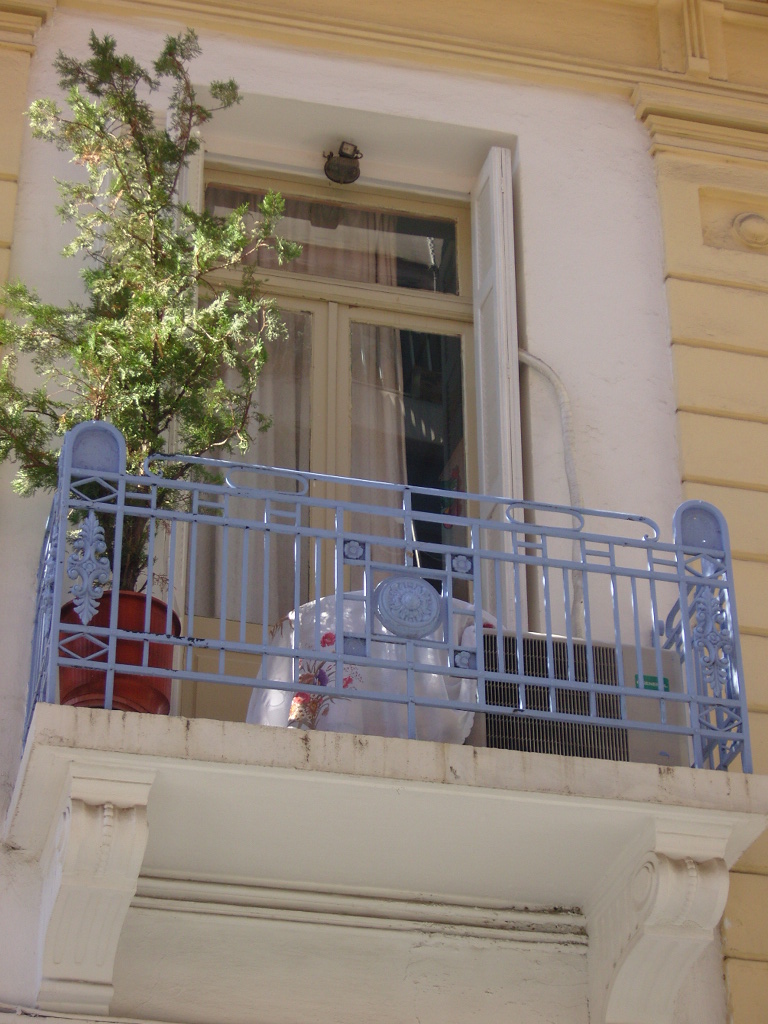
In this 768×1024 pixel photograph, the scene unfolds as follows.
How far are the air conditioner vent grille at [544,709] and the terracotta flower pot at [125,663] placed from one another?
3.38 feet

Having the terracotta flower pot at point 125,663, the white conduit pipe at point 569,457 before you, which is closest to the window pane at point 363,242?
the white conduit pipe at point 569,457

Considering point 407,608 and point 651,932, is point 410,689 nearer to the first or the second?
point 407,608

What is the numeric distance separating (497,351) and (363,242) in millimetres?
995

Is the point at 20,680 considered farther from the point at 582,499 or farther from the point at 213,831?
the point at 582,499

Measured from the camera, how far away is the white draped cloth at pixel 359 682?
5324 mm

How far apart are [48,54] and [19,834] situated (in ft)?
11.2

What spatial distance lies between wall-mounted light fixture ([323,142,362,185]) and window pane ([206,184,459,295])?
141mm

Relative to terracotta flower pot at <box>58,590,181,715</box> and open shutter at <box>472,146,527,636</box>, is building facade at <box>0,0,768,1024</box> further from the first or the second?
terracotta flower pot at <box>58,590,181,715</box>

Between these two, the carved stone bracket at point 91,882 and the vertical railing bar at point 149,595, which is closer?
the carved stone bracket at point 91,882

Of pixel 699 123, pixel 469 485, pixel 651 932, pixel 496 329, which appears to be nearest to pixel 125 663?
pixel 651 932

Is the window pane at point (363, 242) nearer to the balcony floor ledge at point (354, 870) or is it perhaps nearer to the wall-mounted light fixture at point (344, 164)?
the wall-mounted light fixture at point (344, 164)

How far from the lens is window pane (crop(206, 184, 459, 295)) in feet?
24.5

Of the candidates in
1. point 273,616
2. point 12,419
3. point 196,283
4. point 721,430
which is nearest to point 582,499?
point 721,430

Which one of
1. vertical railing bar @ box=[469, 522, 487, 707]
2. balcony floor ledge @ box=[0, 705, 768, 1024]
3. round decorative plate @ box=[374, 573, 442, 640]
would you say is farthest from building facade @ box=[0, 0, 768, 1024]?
round decorative plate @ box=[374, 573, 442, 640]
